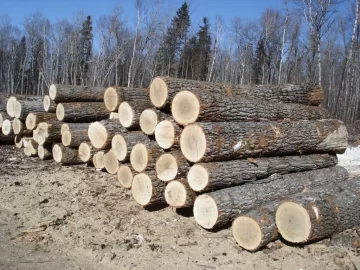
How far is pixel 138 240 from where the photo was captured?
450 cm

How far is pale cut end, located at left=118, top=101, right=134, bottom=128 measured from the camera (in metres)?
6.32

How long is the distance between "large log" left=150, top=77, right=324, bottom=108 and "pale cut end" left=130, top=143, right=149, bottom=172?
29.8 inches

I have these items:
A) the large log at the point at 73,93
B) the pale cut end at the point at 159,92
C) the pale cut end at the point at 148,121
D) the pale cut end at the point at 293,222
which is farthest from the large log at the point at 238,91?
the large log at the point at 73,93

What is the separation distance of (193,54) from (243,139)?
33.2 meters

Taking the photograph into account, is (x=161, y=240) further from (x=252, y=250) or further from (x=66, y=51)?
(x=66, y=51)

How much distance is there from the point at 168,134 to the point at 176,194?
0.94 meters

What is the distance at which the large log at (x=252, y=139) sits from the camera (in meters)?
4.66

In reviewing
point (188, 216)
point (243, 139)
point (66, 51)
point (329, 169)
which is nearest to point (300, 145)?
point (329, 169)

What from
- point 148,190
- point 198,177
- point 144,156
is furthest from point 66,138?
point 198,177

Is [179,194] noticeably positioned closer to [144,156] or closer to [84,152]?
[144,156]

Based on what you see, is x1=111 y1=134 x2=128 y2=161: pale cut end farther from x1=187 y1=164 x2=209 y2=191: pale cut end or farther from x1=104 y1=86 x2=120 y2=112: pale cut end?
x1=187 y1=164 x2=209 y2=191: pale cut end

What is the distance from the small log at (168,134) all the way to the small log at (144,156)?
23 cm

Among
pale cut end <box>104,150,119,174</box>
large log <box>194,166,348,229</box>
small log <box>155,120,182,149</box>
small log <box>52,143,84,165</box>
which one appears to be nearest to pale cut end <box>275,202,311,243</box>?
large log <box>194,166,348,229</box>

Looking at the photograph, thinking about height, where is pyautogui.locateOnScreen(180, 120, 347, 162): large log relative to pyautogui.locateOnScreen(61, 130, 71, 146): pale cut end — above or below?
above
